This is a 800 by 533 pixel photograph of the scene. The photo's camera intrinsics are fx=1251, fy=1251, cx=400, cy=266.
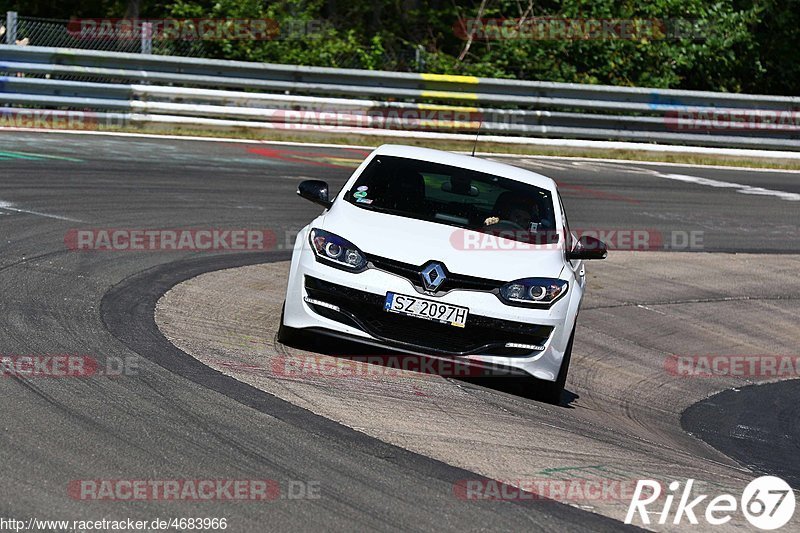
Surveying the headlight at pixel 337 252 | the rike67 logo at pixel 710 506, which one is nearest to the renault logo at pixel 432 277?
the headlight at pixel 337 252

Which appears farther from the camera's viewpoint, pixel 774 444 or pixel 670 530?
pixel 774 444

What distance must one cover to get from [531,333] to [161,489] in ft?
11.0

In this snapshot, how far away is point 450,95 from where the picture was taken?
2133 cm

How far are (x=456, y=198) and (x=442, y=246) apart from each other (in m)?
1.19

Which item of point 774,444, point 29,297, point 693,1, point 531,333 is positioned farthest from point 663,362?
point 693,1

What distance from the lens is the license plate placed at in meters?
7.61

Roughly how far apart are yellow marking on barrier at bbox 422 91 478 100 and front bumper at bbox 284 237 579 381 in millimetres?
13655

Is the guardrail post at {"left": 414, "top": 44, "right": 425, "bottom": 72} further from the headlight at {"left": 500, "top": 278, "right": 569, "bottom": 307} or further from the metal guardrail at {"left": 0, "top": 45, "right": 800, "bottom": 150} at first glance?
the headlight at {"left": 500, "top": 278, "right": 569, "bottom": 307}

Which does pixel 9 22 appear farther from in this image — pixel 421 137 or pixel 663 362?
pixel 663 362

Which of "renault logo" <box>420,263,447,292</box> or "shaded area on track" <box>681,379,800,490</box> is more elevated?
"renault logo" <box>420,263,447,292</box>

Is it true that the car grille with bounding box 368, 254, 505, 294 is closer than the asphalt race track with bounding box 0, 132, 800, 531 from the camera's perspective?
No

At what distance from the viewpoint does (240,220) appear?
43.1ft

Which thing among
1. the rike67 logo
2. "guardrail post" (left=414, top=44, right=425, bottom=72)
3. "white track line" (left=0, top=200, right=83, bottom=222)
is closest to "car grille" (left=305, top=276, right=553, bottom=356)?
the rike67 logo

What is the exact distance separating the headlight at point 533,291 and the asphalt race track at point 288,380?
0.60 meters
